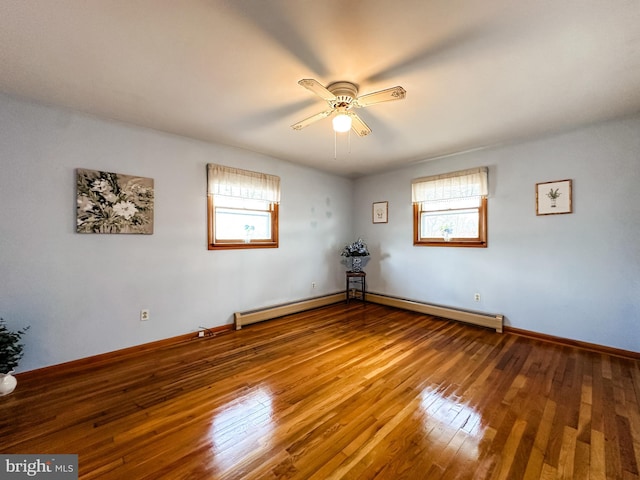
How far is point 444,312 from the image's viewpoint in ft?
13.4

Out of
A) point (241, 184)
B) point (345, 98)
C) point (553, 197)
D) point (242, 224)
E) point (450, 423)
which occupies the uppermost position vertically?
point (345, 98)

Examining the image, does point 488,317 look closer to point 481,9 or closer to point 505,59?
point 505,59

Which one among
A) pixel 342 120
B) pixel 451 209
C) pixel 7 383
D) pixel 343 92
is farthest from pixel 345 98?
pixel 7 383

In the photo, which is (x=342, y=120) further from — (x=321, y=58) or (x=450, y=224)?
(x=450, y=224)

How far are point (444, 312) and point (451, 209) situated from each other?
163 cm

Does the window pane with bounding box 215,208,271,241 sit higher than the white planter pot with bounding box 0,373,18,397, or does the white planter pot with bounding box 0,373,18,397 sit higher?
the window pane with bounding box 215,208,271,241

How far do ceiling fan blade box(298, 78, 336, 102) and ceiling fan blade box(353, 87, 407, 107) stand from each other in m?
0.23

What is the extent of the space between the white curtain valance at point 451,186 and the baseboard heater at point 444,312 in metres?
1.72

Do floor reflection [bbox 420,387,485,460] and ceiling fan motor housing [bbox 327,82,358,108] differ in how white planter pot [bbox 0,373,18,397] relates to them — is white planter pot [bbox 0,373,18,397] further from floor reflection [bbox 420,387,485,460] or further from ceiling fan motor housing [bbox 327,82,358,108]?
ceiling fan motor housing [bbox 327,82,358,108]

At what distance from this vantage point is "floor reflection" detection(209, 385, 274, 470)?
152 cm

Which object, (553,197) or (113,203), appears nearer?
(113,203)

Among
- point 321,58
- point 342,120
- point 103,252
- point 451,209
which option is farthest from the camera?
point 451,209

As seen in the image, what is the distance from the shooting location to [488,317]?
11.9ft

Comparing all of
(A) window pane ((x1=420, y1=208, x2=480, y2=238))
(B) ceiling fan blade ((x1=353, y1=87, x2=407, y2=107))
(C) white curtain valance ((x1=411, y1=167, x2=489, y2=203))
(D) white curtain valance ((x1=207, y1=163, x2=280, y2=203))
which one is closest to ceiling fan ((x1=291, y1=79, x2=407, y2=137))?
(B) ceiling fan blade ((x1=353, y1=87, x2=407, y2=107))
